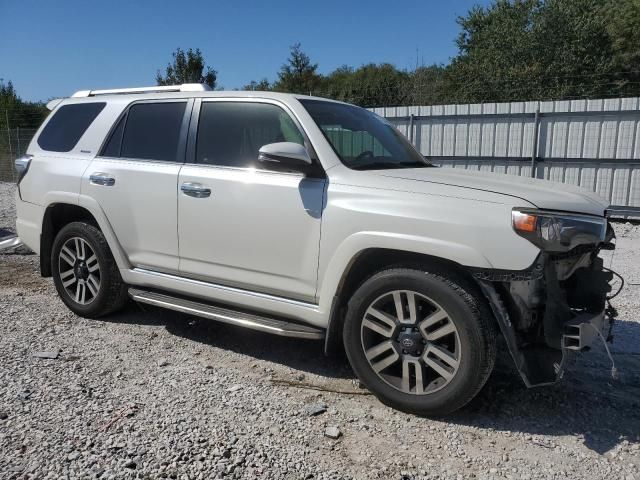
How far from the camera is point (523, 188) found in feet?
10.5

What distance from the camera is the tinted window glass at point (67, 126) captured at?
15.9 ft

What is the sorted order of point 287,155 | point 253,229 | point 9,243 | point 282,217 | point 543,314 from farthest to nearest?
point 9,243
point 253,229
point 282,217
point 287,155
point 543,314

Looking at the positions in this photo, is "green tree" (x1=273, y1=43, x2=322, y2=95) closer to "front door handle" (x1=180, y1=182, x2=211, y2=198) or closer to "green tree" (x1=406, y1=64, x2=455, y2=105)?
"green tree" (x1=406, y1=64, x2=455, y2=105)

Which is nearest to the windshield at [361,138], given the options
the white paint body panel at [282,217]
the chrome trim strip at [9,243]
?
the white paint body panel at [282,217]

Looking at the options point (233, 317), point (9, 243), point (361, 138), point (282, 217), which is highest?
point (361, 138)

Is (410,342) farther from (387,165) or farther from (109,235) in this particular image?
(109,235)

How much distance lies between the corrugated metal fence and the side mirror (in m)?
9.96

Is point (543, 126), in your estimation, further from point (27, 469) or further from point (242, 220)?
point (27, 469)

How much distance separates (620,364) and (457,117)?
9775 millimetres

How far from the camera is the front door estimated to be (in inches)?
137

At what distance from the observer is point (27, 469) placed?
2.63 metres

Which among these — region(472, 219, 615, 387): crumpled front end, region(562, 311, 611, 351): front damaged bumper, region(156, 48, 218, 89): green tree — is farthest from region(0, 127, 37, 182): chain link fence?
region(562, 311, 611, 351): front damaged bumper

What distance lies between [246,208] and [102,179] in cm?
155

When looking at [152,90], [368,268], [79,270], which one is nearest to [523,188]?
[368,268]
